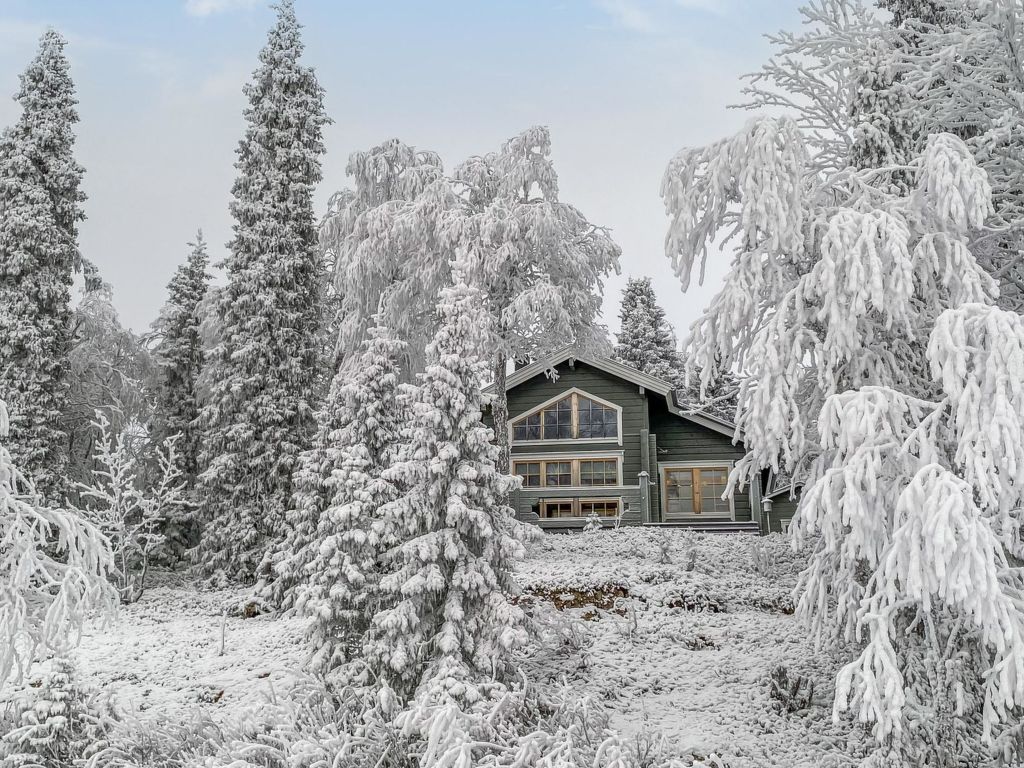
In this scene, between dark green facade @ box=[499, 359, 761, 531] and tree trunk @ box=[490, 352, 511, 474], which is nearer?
tree trunk @ box=[490, 352, 511, 474]

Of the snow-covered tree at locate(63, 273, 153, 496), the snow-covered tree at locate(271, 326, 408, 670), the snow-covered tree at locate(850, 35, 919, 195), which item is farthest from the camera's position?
the snow-covered tree at locate(63, 273, 153, 496)

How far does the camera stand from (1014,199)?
9.07 m

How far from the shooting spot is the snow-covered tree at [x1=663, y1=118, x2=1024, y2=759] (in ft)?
18.3

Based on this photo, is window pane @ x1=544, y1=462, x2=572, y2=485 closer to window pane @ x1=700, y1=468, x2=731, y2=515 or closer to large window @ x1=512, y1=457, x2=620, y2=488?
large window @ x1=512, y1=457, x2=620, y2=488

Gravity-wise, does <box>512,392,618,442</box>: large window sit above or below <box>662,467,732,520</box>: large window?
above

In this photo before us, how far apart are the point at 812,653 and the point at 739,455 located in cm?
1505

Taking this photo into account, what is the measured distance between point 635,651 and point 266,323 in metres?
12.3

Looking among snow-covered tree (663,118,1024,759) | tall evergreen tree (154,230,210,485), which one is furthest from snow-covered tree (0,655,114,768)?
tall evergreen tree (154,230,210,485)

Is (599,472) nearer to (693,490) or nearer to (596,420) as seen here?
(596,420)

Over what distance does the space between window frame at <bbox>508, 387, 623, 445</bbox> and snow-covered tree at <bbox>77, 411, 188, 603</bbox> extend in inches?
398

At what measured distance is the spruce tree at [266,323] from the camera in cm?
1789

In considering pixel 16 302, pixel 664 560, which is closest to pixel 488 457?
pixel 664 560

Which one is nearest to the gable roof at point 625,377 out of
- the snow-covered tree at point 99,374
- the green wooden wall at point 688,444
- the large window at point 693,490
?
the green wooden wall at point 688,444

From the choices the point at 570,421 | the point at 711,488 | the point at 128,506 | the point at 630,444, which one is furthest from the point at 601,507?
the point at 128,506
